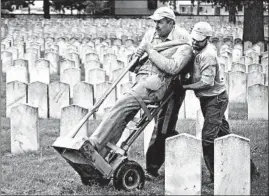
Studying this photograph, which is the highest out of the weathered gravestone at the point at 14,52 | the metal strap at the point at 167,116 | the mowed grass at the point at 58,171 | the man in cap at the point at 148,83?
the man in cap at the point at 148,83

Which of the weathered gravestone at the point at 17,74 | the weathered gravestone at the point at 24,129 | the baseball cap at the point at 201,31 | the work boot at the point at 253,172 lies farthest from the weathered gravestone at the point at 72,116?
the weathered gravestone at the point at 17,74

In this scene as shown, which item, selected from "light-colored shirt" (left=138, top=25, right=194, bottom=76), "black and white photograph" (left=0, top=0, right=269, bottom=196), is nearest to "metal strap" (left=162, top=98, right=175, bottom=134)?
"black and white photograph" (left=0, top=0, right=269, bottom=196)

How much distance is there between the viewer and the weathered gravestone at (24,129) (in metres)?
8.77

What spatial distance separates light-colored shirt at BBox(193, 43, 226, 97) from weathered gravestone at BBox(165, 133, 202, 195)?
0.94 metres

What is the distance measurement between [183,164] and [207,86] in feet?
3.37

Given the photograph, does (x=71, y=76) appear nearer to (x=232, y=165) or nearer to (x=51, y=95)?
(x=51, y=95)

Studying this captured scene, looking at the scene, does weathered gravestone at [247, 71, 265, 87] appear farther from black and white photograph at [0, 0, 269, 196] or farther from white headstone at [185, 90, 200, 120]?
black and white photograph at [0, 0, 269, 196]

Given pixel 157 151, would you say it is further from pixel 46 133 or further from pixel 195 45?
pixel 46 133

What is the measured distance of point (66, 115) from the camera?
28.4ft

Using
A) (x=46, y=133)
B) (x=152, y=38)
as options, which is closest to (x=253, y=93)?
(x=46, y=133)

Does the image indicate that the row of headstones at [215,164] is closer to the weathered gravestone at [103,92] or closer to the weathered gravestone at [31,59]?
the weathered gravestone at [103,92]

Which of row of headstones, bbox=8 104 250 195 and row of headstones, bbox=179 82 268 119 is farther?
row of headstones, bbox=179 82 268 119

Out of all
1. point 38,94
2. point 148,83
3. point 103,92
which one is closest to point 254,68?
point 103,92

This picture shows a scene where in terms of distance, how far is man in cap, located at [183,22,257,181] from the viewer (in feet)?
23.4
